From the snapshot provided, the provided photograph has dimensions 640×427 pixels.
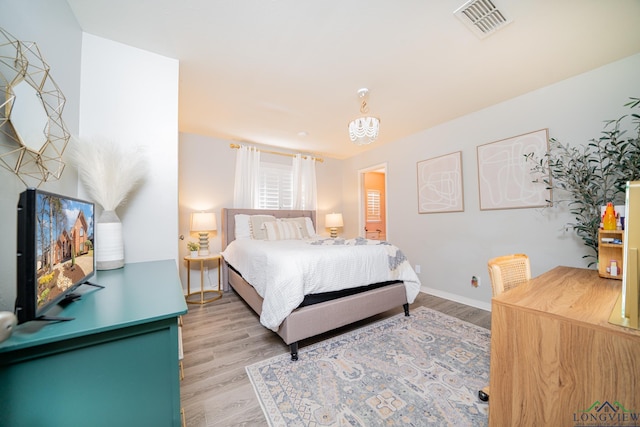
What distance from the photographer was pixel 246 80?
218cm

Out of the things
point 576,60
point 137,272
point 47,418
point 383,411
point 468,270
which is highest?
point 576,60

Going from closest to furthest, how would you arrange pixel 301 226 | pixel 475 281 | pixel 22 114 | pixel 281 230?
pixel 22 114
pixel 475 281
pixel 281 230
pixel 301 226

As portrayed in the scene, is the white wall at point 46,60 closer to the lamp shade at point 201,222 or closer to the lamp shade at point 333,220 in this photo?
the lamp shade at point 201,222

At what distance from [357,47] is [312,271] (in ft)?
5.96

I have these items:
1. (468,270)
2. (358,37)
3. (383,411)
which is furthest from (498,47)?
(383,411)

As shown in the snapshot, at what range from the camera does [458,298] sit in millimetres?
2963

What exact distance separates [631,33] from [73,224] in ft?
12.1

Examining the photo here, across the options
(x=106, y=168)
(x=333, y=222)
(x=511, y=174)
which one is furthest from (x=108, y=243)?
(x=511, y=174)

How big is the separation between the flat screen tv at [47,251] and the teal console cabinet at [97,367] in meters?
0.07

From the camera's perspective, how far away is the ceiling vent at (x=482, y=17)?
142 cm

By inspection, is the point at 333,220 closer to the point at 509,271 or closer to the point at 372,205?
the point at 372,205

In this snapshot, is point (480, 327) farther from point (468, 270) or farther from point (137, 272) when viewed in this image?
point (137, 272)

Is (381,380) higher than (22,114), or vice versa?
(22,114)

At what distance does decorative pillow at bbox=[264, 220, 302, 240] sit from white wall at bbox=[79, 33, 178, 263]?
1.55 metres
